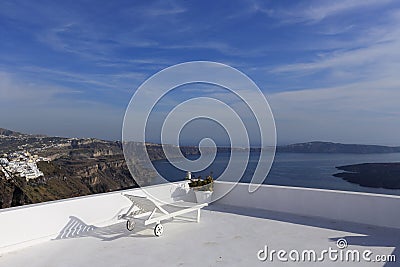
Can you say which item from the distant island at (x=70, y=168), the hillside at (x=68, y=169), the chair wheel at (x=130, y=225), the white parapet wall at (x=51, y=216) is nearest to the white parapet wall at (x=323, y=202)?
the distant island at (x=70, y=168)

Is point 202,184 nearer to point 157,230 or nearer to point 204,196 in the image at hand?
point 204,196

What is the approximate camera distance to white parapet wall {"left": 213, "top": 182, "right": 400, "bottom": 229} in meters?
4.52

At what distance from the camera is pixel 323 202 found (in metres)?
5.11

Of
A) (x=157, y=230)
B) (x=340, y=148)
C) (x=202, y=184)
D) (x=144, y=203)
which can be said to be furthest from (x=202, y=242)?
(x=340, y=148)

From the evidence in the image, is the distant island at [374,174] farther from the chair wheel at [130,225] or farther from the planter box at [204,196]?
the chair wheel at [130,225]

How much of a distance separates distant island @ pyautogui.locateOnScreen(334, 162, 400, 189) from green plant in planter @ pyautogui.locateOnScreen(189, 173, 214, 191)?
2.55 metres

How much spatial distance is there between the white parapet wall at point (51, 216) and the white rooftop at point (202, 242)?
0.19 feet

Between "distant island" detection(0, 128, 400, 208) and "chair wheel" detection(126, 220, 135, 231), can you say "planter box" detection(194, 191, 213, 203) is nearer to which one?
"distant island" detection(0, 128, 400, 208)

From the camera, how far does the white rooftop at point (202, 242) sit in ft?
11.1

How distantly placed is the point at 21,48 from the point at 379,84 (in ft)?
35.0

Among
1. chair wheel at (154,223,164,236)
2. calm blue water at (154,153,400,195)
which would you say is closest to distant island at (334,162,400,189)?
calm blue water at (154,153,400,195)

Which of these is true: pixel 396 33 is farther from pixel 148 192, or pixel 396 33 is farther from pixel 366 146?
pixel 148 192

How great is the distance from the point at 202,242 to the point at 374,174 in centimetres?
456

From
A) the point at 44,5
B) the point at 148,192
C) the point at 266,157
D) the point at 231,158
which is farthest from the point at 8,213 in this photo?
the point at 44,5
